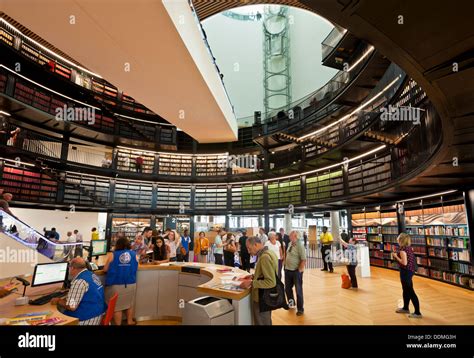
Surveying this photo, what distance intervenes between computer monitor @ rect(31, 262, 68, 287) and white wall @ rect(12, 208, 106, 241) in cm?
972

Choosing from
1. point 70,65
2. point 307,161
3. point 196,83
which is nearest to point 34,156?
point 70,65

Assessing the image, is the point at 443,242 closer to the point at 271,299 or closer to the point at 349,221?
the point at 349,221

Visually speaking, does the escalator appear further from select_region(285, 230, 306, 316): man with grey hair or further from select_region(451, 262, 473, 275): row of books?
select_region(451, 262, 473, 275): row of books

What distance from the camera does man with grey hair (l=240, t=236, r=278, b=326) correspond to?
113 inches

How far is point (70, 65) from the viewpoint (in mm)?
12008

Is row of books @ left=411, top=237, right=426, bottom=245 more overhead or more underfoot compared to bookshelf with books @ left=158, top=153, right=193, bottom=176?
more underfoot

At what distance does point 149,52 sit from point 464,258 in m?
8.57

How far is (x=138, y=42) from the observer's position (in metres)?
4.78

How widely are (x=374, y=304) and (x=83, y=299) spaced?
4.88 meters

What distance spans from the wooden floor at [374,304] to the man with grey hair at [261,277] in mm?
1129

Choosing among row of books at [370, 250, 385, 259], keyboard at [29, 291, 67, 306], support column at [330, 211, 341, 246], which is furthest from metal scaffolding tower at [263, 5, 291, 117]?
keyboard at [29, 291, 67, 306]

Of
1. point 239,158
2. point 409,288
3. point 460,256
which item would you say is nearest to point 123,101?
point 239,158

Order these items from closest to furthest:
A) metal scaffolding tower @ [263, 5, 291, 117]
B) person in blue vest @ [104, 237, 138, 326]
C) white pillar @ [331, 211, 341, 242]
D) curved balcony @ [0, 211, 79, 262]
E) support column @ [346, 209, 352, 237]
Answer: person in blue vest @ [104, 237, 138, 326], curved balcony @ [0, 211, 79, 262], support column @ [346, 209, 352, 237], white pillar @ [331, 211, 341, 242], metal scaffolding tower @ [263, 5, 291, 117]

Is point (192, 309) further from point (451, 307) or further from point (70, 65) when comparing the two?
point (70, 65)
